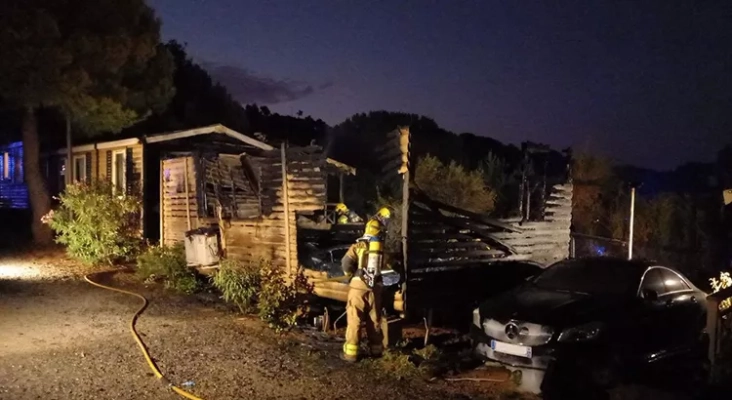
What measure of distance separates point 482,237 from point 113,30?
1320cm

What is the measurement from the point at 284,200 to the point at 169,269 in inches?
141

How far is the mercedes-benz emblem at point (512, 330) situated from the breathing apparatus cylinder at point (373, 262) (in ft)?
5.29

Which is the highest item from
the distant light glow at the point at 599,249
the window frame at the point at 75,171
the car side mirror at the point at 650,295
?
the window frame at the point at 75,171

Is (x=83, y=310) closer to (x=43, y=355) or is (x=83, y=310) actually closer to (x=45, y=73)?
(x=43, y=355)

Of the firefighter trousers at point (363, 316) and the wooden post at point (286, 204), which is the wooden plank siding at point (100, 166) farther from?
the firefighter trousers at point (363, 316)

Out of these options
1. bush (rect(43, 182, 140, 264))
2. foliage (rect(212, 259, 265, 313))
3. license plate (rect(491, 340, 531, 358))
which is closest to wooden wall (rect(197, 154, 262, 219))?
bush (rect(43, 182, 140, 264))

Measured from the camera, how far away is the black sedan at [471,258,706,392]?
7414 millimetres

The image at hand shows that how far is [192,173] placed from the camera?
15602mm

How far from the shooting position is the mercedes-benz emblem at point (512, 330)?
7.61 meters

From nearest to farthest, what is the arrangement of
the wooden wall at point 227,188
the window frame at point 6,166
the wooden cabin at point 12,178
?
the wooden wall at point 227,188 < the wooden cabin at point 12,178 < the window frame at point 6,166

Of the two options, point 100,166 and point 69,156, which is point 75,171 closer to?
point 69,156

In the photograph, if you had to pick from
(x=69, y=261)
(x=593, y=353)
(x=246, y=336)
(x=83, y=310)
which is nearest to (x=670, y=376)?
(x=593, y=353)

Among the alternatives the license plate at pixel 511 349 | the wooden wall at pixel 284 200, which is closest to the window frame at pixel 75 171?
the wooden wall at pixel 284 200

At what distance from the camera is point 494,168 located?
27.5 meters
